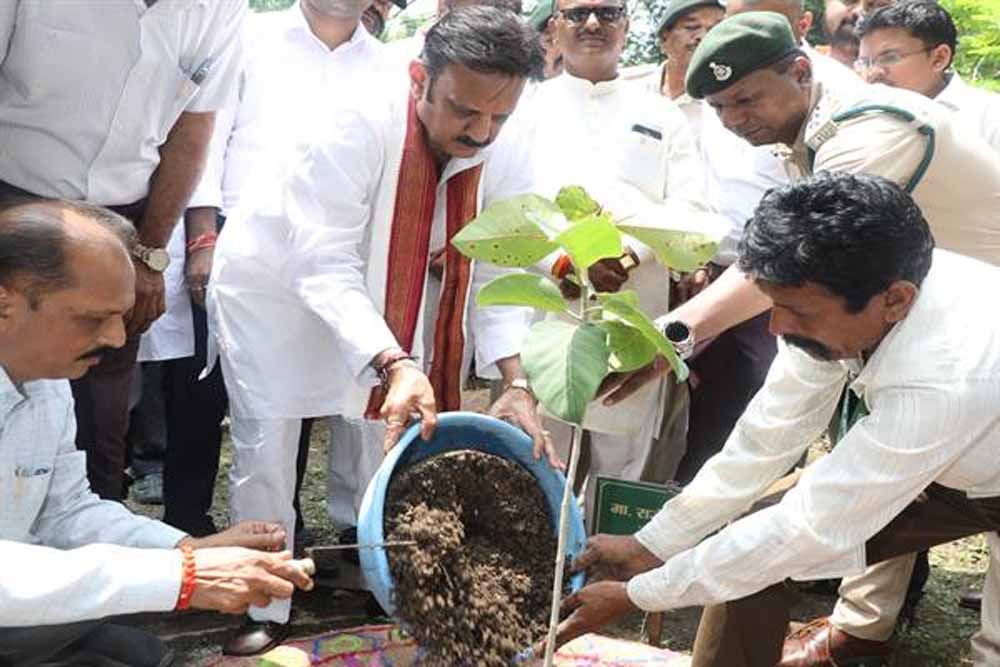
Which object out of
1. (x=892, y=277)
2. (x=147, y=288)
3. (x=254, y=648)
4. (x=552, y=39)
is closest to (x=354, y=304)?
(x=147, y=288)

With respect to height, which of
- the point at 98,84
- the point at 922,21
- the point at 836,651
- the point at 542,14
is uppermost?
the point at 922,21

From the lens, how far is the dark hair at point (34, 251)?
76.9 inches

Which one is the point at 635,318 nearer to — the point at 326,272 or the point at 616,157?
the point at 326,272

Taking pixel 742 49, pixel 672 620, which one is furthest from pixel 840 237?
pixel 672 620

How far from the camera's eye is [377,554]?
209 centimetres

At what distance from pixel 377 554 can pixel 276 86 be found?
6.18 ft

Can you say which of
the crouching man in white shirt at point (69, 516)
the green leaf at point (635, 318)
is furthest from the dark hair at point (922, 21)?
the crouching man in white shirt at point (69, 516)

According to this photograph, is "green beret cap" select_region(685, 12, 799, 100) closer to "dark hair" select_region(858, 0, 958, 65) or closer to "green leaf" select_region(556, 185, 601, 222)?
"green leaf" select_region(556, 185, 601, 222)

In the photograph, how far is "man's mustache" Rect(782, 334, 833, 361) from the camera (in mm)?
2084

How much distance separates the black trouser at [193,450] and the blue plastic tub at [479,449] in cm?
115

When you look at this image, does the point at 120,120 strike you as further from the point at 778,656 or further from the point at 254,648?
the point at 778,656

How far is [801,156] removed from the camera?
273 cm

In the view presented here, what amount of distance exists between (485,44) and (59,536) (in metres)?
1.33

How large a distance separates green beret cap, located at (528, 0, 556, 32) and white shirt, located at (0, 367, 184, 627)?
2.40 meters
